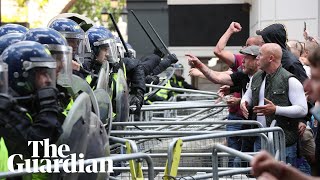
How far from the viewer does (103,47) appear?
942 cm

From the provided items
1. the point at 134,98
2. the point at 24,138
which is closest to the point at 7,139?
the point at 24,138

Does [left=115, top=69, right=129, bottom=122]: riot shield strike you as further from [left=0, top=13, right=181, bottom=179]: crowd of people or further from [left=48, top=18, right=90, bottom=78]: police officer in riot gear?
[left=0, top=13, right=181, bottom=179]: crowd of people

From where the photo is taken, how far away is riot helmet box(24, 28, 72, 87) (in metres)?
6.49

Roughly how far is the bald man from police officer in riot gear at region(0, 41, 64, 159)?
2.95m

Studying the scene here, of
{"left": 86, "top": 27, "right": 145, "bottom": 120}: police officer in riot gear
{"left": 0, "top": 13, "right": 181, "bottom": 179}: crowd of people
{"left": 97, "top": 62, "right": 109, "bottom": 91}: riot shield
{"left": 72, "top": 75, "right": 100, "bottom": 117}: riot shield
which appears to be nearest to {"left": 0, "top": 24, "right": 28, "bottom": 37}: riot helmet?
{"left": 97, "top": 62, "right": 109, "bottom": 91}: riot shield

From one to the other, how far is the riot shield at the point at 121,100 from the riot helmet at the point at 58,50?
88.5 inches

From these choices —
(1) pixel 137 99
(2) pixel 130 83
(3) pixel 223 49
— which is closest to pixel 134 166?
(1) pixel 137 99

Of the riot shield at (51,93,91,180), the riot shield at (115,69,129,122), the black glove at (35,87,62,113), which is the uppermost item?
the black glove at (35,87,62,113)

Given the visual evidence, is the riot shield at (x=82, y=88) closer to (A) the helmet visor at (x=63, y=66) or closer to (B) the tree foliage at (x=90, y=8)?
(A) the helmet visor at (x=63, y=66)

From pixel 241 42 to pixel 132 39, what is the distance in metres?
4.87

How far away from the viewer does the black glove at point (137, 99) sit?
1019 centimetres

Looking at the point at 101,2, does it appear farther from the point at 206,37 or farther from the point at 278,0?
the point at 278,0

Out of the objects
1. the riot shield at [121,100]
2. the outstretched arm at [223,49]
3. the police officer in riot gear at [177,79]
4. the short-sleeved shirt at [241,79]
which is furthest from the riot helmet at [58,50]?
the police officer in riot gear at [177,79]

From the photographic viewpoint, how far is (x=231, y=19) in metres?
22.2
